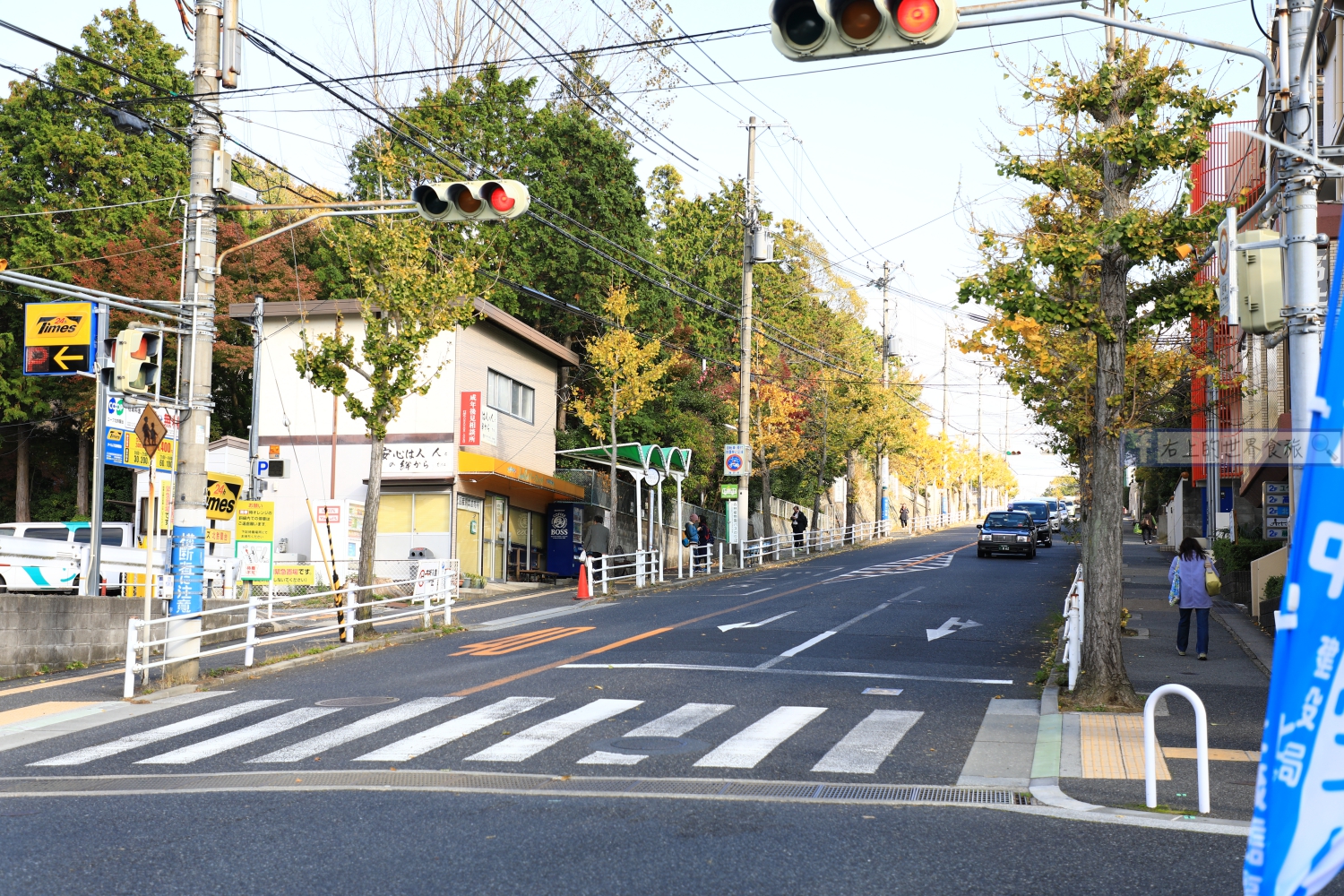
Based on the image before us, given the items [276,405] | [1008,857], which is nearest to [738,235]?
[276,405]

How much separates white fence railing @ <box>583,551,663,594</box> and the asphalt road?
25.0 feet

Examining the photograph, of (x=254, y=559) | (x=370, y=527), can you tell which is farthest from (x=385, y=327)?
(x=254, y=559)

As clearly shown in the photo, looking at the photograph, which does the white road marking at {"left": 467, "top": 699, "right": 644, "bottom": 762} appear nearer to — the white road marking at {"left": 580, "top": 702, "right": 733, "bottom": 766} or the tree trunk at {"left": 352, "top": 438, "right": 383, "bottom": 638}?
the white road marking at {"left": 580, "top": 702, "right": 733, "bottom": 766}

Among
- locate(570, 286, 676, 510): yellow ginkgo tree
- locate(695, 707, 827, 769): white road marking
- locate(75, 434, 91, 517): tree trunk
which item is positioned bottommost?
locate(695, 707, 827, 769): white road marking

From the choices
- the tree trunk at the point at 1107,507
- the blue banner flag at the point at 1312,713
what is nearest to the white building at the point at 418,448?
the tree trunk at the point at 1107,507

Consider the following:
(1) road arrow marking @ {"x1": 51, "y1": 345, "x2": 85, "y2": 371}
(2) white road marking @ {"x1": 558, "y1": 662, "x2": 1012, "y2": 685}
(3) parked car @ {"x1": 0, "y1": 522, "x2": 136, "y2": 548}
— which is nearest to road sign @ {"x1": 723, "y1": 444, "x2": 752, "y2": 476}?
(3) parked car @ {"x1": 0, "y1": 522, "x2": 136, "y2": 548}

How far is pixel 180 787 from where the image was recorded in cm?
892

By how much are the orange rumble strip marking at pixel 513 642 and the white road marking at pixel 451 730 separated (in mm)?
4427

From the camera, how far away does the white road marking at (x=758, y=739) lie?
996 cm

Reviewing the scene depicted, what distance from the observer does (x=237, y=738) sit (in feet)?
36.5

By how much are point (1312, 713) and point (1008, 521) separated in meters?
40.5

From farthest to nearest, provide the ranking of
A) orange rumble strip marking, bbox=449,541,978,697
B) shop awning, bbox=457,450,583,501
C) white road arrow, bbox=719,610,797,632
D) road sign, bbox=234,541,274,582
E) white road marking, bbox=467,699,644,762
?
shop awning, bbox=457,450,583,501, road sign, bbox=234,541,274,582, white road arrow, bbox=719,610,797,632, orange rumble strip marking, bbox=449,541,978,697, white road marking, bbox=467,699,644,762

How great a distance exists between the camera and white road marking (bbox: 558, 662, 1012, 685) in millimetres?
14984

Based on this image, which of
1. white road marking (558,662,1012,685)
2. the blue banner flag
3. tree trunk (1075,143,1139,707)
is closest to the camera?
the blue banner flag
